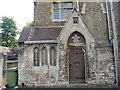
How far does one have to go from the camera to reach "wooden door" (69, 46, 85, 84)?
470 inches

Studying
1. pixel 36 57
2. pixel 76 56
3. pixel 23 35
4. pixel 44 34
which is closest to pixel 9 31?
pixel 23 35

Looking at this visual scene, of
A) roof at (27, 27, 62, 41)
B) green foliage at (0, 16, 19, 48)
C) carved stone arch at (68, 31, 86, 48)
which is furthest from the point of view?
green foliage at (0, 16, 19, 48)

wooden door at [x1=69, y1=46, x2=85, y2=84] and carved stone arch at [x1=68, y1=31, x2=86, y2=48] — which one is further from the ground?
carved stone arch at [x1=68, y1=31, x2=86, y2=48]

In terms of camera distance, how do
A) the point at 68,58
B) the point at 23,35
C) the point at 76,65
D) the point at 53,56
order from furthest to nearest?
the point at 23,35 < the point at 76,65 < the point at 68,58 < the point at 53,56

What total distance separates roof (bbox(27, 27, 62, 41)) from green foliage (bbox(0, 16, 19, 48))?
82.1 feet

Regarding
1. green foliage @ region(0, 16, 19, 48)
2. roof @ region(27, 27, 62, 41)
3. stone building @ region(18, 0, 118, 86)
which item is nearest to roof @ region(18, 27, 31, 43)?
roof @ region(27, 27, 62, 41)

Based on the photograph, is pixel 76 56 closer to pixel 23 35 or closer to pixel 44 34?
pixel 44 34

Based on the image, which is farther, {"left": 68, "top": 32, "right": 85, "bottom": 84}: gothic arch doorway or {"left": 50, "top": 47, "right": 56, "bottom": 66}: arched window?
{"left": 68, "top": 32, "right": 85, "bottom": 84}: gothic arch doorway

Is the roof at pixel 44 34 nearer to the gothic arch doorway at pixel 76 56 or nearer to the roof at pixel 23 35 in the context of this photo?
the roof at pixel 23 35

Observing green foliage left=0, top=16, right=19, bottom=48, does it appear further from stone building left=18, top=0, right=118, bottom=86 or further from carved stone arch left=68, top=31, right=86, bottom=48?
carved stone arch left=68, top=31, right=86, bottom=48

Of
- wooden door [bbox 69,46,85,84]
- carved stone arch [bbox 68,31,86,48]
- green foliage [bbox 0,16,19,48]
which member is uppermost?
green foliage [bbox 0,16,19,48]

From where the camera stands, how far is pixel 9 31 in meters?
38.5

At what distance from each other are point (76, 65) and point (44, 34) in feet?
11.0

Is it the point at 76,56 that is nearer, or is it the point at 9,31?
the point at 76,56
